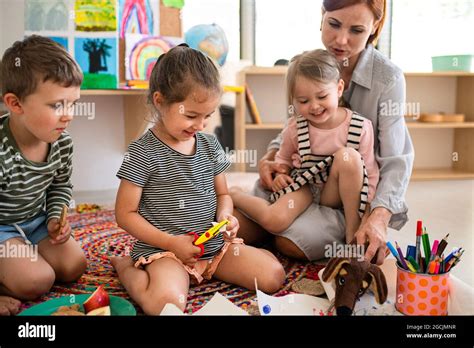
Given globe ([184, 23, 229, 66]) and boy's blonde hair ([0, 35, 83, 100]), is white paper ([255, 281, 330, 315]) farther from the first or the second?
globe ([184, 23, 229, 66])

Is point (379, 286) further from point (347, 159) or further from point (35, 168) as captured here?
point (35, 168)

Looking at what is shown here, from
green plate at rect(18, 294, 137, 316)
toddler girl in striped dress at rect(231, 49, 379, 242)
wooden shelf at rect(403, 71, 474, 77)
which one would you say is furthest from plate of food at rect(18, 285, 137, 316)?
wooden shelf at rect(403, 71, 474, 77)

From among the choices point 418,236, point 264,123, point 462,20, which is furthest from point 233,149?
point 418,236

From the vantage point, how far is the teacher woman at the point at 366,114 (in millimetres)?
1126

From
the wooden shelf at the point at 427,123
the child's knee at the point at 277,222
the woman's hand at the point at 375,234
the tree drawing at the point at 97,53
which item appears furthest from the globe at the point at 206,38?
the woman's hand at the point at 375,234

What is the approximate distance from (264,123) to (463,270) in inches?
66.4

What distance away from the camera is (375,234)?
102 centimetres

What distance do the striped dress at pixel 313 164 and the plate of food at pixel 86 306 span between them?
49 centimetres

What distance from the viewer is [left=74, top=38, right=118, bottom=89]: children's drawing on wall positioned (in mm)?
2072

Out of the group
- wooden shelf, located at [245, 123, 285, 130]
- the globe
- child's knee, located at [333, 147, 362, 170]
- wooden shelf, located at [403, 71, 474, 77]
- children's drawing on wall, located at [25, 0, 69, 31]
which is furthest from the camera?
wooden shelf, located at [403, 71, 474, 77]

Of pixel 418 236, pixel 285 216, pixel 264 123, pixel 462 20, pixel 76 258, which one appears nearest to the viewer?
pixel 418 236

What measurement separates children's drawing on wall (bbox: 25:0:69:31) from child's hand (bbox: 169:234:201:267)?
1.43m
